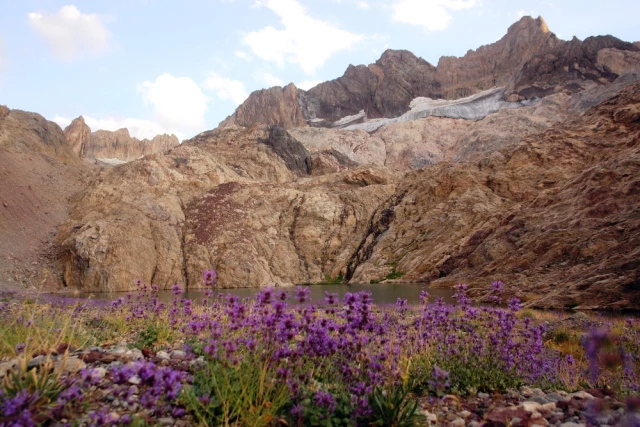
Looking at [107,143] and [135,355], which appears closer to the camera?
[135,355]

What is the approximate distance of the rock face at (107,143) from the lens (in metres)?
138

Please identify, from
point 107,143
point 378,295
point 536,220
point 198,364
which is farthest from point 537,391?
point 107,143

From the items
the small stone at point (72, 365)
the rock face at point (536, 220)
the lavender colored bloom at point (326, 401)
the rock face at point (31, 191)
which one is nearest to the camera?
the lavender colored bloom at point (326, 401)

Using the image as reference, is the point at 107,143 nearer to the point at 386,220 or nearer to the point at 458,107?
the point at 458,107

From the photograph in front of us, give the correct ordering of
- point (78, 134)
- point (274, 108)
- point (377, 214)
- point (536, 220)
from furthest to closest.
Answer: point (274, 108) → point (78, 134) → point (377, 214) → point (536, 220)

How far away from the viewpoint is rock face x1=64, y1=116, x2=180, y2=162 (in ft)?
454

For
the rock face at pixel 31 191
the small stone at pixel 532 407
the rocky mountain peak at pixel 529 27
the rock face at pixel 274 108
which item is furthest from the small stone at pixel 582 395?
the rocky mountain peak at pixel 529 27

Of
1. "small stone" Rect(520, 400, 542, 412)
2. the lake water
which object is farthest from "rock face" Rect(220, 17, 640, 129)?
"small stone" Rect(520, 400, 542, 412)

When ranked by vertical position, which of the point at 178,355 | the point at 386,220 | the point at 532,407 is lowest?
the point at 532,407

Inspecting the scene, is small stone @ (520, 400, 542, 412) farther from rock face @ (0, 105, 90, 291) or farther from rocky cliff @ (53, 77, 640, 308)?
rock face @ (0, 105, 90, 291)

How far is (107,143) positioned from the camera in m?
153

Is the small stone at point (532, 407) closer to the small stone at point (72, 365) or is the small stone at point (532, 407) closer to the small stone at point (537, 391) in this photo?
the small stone at point (537, 391)

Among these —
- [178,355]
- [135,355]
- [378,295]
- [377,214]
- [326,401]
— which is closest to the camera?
[326,401]

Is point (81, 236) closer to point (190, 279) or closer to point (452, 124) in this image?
point (190, 279)
